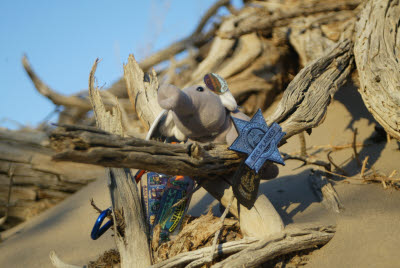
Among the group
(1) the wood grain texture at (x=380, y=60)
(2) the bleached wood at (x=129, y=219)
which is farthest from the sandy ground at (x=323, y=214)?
(2) the bleached wood at (x=129, y=219)

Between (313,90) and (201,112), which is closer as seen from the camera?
(201,112)

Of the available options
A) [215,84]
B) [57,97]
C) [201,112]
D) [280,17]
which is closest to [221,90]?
[215,84]

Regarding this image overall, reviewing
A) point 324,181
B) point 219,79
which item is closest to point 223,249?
point 219,79

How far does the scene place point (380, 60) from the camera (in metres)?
3.17

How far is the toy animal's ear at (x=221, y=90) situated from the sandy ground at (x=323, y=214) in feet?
3.06

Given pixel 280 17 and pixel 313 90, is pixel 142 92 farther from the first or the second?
pixel 280 17

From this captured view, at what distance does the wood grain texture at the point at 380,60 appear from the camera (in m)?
2.94

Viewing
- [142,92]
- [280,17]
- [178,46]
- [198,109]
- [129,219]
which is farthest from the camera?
[178,46]

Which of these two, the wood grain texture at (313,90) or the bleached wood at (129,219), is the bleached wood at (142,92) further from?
the wood grain texture at (313,90)

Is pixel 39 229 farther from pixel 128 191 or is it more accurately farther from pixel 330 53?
pixel 330 53

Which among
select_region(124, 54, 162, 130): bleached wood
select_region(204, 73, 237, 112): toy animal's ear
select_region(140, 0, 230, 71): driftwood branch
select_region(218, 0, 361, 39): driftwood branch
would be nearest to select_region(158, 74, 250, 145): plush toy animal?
select_region(204, 73, 237, 112): toy animal's ear

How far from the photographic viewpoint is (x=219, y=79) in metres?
2.48

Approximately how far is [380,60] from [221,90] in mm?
1553

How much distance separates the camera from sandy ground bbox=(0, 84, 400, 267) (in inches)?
96.9
